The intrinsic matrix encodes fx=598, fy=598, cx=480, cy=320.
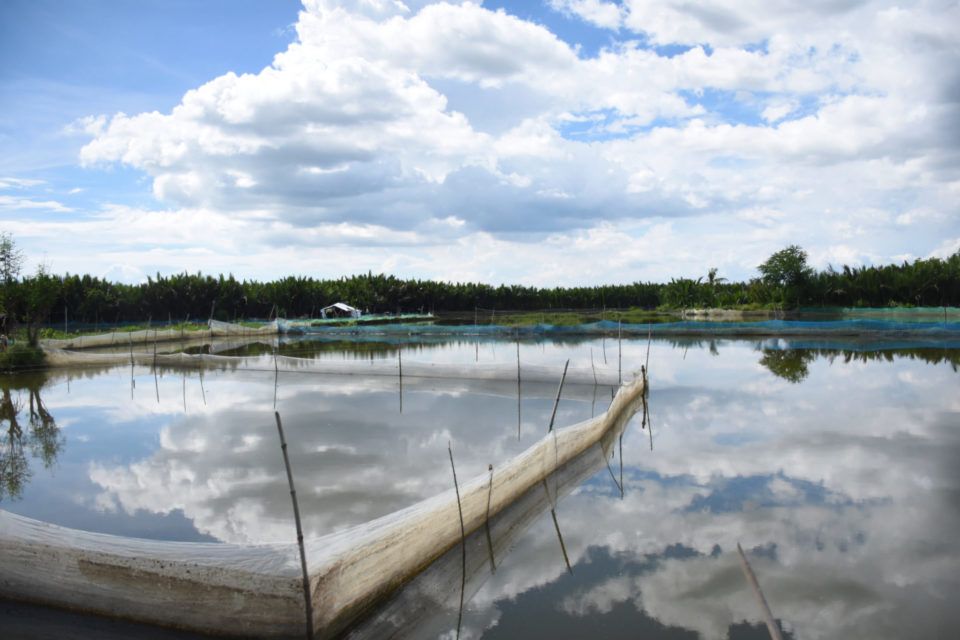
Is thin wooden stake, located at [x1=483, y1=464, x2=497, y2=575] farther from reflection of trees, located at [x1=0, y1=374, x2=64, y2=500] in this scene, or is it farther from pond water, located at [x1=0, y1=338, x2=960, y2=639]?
reflection of trees, located at [x1=0, y1=374, x2=64, y2=500]

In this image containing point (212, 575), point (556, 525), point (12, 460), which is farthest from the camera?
point (12, 460)

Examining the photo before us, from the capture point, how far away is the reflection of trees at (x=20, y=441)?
6.66 m

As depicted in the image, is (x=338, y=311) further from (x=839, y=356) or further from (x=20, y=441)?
(x=20, y=441)

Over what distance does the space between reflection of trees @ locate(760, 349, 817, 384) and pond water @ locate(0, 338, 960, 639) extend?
100 centimetres

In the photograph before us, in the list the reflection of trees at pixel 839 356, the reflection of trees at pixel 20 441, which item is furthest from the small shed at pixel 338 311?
the reflection of trees at pixel 20 441

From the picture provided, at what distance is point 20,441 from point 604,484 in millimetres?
7990

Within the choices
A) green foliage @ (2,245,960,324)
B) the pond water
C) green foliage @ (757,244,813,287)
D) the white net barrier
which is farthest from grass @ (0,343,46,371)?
green foliage @ (757,244,813,287)

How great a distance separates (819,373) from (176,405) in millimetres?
13574

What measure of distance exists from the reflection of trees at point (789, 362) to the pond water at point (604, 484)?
100cm

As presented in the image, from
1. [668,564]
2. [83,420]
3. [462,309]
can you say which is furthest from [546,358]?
[462,309]

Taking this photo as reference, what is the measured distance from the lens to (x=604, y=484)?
20.4 ft

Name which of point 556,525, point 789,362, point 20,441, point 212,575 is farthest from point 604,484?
point 789,362

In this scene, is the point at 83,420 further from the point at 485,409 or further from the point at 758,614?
the point at 758,614

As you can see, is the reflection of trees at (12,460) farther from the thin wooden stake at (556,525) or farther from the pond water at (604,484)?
the thin wooden stake at (556,525)
